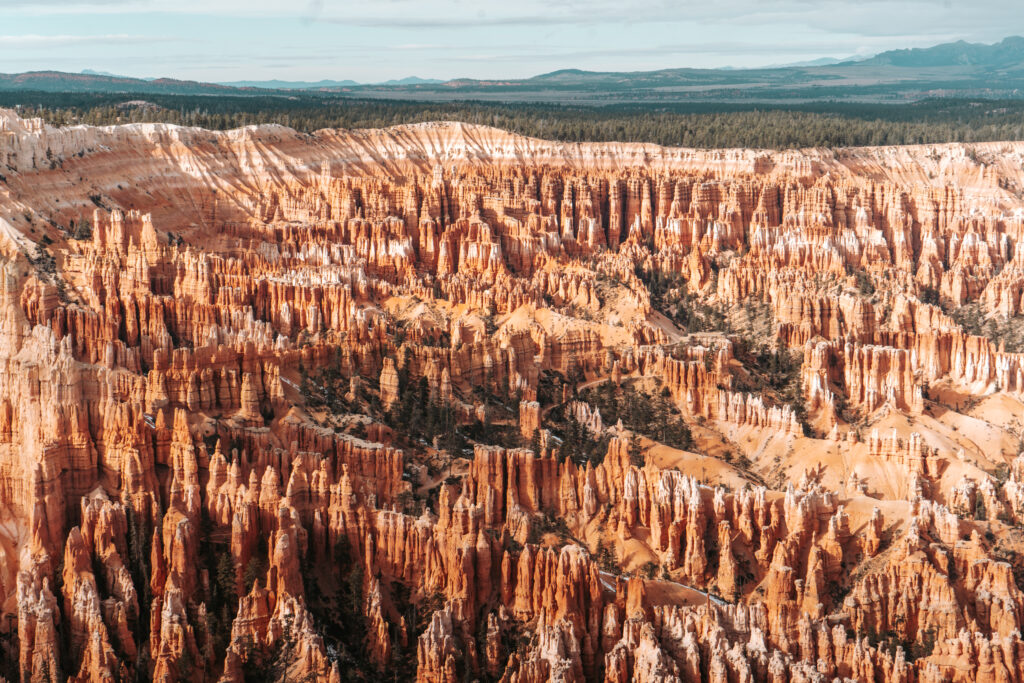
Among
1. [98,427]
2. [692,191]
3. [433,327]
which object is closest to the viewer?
[98,427]

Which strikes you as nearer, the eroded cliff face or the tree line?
the eroded cliff face

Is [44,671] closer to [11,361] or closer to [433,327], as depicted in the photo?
[11,361]

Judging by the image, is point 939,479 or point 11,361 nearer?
point 11,361

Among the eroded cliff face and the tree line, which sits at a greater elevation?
the tree line

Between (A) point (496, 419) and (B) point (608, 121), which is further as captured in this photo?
(B) point (608, 121)

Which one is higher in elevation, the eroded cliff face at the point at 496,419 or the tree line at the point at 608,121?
the tree line at the point at 608,121

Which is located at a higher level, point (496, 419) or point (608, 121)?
point (608, 121)

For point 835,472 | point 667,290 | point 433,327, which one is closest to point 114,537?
point 835,472

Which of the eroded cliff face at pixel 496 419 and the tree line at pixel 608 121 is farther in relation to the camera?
the tree line at pixel 608 121
